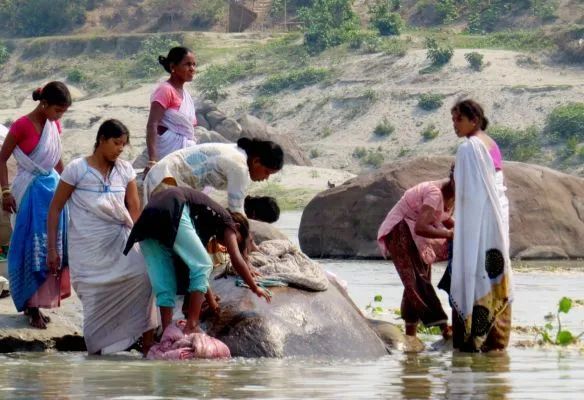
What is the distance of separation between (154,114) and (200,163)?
1.63 metres

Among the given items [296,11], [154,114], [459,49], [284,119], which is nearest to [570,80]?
[459,49]

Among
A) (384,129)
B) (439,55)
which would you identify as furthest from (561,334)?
(439,55)

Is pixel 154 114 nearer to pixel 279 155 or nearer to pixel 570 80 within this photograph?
pixel 279 155

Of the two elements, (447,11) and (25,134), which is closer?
(25,134)

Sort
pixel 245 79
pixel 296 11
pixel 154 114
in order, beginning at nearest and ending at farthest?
pixel 154 114 < pixel 245 79 < pixel 296 11

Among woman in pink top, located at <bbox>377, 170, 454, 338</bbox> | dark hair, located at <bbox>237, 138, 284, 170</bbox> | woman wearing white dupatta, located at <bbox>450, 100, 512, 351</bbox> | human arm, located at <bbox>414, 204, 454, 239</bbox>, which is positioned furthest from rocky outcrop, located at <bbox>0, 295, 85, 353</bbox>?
woman wearing white dupatta, located at <bbox>450, 100, 512, 351</bbox>

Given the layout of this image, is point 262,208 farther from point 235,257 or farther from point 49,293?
point 49,293

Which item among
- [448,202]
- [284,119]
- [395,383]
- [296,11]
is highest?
[296,11]

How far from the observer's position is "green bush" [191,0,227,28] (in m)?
62.2

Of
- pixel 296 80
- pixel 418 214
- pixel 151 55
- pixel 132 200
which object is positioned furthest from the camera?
pixel 151 55

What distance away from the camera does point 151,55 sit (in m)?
55.0

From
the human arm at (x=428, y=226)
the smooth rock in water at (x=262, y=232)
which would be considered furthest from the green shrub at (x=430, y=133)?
the human arm at (x=428, y=226)

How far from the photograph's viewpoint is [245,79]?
1945 inches

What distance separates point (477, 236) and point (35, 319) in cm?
261
